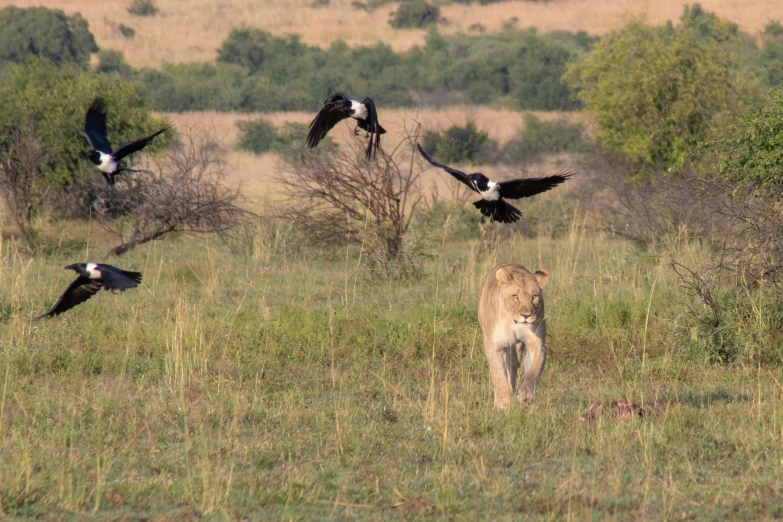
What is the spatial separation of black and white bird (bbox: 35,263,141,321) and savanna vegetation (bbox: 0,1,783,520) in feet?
2.15

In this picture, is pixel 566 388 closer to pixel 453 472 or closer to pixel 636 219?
pixel 453 472

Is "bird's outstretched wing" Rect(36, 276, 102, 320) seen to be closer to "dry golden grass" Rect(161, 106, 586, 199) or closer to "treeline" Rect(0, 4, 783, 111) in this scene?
"dry golden grass" Rect(161, 106, 586, 199)

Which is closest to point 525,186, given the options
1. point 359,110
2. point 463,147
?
point 359,110

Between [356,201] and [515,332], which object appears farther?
[356,201]

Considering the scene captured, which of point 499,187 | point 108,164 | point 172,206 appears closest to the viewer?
point 499,187

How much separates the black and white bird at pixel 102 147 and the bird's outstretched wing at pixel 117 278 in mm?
868

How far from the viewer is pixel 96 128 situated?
24.0 feet

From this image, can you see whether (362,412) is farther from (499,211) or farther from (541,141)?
(541,141)

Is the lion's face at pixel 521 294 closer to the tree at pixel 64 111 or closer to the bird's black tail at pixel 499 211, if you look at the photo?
the bird's black tail at pixel 499 211

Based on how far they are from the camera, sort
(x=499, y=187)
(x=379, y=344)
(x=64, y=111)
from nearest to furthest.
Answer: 1. (x=499, y=187)
2. (x=379, y=344)
3. (x=64, y=111)

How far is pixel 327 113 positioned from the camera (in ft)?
22.4

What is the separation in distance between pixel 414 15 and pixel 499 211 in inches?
1919

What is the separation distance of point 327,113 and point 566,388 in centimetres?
226

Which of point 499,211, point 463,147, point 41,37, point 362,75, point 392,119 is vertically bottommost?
point 392,119
